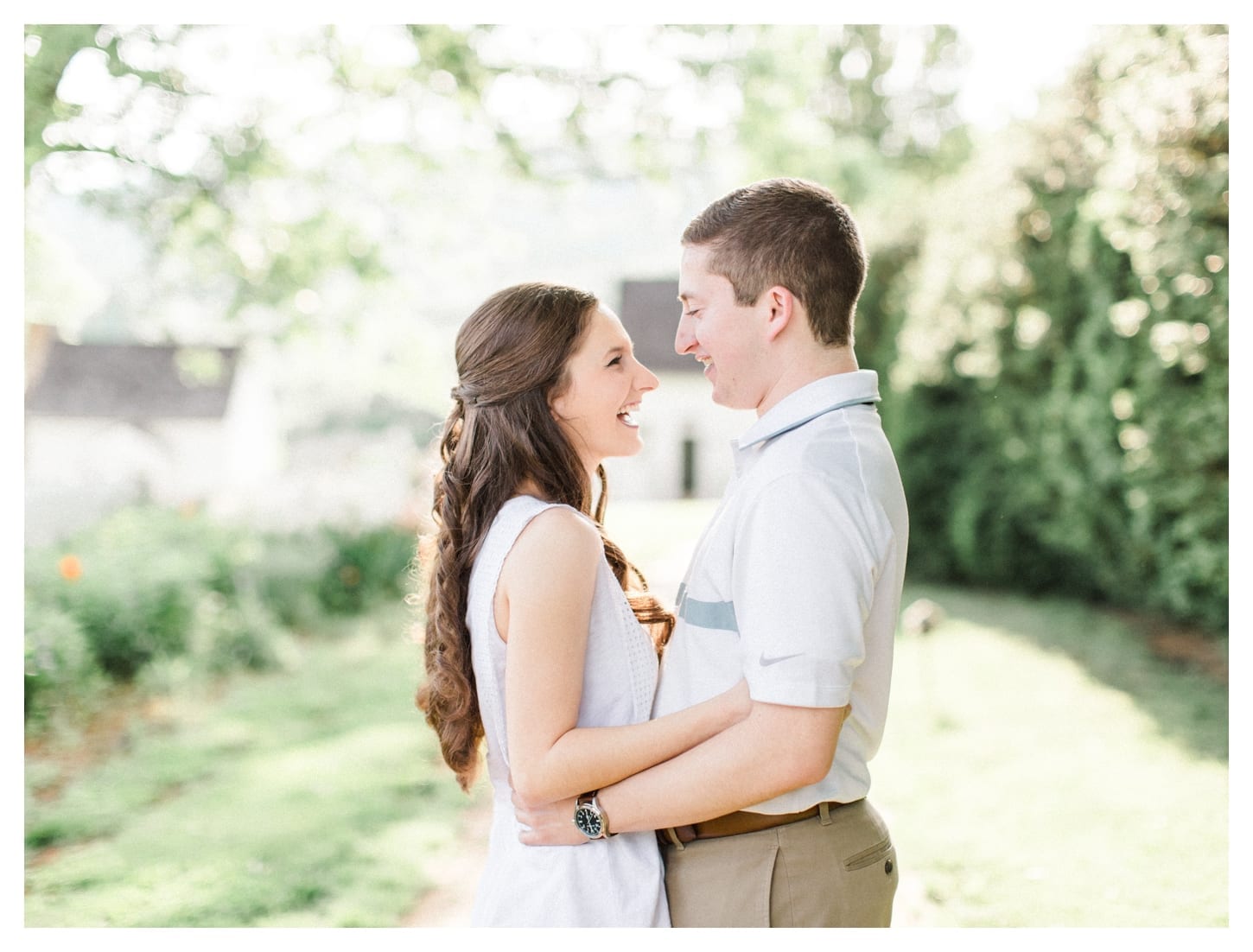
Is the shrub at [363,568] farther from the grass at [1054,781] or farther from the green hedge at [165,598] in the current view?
the grass at [1054,781]

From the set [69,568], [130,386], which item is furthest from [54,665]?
[130,386]

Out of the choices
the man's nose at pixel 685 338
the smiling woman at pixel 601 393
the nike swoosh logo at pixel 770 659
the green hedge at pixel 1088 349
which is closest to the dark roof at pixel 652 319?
the green hedge at pixel 1088 349

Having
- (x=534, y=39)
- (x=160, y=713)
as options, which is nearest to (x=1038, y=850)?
(x=160, y=713)

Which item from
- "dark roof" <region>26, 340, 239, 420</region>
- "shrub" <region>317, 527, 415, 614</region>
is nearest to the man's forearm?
"shrub" <region>317, 527, 415, 614</region>

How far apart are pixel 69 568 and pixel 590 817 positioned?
22.1 ft

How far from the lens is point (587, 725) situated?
93.5 inches

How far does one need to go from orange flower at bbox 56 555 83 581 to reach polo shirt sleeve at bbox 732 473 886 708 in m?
7.11

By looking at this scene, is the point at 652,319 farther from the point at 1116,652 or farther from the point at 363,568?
the point at 1116,652

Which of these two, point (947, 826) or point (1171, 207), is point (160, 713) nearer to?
point (947, 826)

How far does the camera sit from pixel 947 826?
6.04 metres

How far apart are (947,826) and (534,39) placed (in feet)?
23.7

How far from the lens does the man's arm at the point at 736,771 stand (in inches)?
78.2

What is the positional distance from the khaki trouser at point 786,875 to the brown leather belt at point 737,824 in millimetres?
11

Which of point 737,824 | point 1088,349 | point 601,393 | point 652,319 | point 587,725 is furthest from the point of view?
point 652,319
